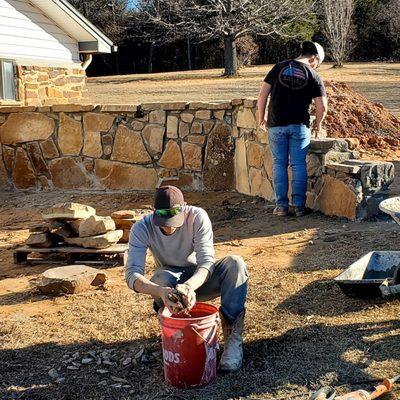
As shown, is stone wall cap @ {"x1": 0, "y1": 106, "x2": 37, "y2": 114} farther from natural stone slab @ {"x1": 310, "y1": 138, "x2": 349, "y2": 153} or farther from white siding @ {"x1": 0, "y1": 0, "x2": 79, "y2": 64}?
natural stone slab @ {"x1": 310, "y1": 138, "x2": 349, "y2": 153}

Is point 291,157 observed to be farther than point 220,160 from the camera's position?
No

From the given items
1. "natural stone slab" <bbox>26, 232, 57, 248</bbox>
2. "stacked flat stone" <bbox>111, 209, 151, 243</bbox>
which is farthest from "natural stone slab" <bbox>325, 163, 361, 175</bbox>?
"natural stone slab" <bbox>26, 232, 57, 248</bbox>

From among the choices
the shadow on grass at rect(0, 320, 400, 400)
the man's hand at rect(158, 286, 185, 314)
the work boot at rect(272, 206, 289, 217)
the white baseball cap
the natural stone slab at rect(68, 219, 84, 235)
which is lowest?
the shadow on grass at rect(0, 320, 400, 400)

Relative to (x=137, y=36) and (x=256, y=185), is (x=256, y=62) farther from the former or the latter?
(x=256, y=185)

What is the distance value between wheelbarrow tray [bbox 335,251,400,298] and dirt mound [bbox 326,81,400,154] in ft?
19.7

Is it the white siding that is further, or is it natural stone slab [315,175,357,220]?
the white siding

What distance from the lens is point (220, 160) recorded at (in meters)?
10.3

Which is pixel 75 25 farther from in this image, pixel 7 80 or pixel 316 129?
pixel 316 129

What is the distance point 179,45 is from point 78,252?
2960cm

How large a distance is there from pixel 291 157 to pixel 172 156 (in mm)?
2781

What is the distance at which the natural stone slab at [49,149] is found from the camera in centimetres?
1153

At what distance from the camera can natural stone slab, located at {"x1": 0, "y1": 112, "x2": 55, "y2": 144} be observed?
37.8 ft

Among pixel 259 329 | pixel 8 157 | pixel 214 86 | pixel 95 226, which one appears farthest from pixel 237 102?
pixel 214 86

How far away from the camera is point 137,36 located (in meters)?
32.0
